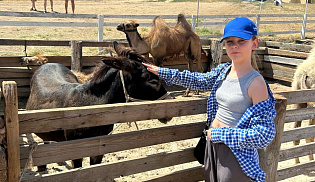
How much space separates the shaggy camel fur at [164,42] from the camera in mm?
9008

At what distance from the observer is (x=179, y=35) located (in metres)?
9.48

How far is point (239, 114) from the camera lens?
7.39 feet

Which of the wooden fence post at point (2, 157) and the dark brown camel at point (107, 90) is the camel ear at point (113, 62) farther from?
the wooden fence post at point (2, 157)

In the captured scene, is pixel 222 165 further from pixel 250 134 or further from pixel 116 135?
pixel 116 135

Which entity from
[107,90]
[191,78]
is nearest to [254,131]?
[191,78]

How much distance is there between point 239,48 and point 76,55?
18.4ft

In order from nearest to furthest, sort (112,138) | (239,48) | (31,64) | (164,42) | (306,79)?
(239,48) < (112,138) < (306,79) < (31,64) < (164,42)

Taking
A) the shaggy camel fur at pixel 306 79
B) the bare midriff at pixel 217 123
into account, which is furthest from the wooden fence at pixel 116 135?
the shaggy camel fur at pixel 306 79

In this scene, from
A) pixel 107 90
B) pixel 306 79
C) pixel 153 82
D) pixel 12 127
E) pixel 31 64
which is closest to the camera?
pixel 12 127

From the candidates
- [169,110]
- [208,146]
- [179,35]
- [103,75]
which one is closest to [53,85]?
[103,75]

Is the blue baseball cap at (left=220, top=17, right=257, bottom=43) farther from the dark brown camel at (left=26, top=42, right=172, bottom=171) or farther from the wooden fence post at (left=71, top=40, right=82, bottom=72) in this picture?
the wooden fence post at (left=71, top=40, right=82, bottom=72)

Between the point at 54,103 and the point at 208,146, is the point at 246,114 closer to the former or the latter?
the point at 208,146

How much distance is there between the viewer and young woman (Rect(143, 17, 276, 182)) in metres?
2.13

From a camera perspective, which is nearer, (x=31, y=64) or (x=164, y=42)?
(x=31, y=64)
